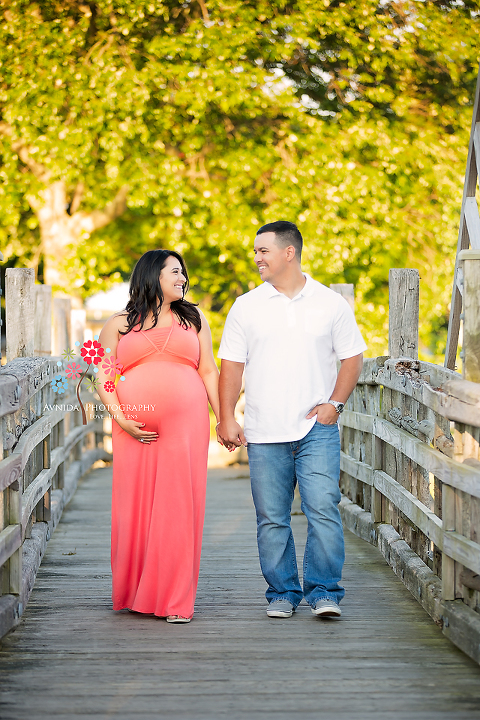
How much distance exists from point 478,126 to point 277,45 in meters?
5.47

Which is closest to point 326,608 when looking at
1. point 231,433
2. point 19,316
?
point 231,433

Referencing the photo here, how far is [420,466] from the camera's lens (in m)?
4.84

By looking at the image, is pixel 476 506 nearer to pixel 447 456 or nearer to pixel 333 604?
pixel 447 456

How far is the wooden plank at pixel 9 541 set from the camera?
3816mm

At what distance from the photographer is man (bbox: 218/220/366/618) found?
13.7 ft

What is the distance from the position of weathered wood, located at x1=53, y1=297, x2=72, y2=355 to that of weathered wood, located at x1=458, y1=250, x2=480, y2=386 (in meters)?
6.34

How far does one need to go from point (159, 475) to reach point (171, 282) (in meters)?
0.96

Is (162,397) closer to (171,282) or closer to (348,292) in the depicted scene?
(171,282)

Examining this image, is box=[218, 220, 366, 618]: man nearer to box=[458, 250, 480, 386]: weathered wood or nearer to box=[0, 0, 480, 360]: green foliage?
box=[458, 250, 480, 386]: weathered wood

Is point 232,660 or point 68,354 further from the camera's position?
point 68,354

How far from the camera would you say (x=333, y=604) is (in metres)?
4.22

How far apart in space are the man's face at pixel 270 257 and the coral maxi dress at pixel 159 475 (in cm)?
52

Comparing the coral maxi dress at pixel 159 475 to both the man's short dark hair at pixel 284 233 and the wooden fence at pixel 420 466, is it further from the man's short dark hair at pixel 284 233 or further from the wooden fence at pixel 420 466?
the wooden fence at pixel 420 466

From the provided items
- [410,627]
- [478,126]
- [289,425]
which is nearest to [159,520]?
[289,425]
